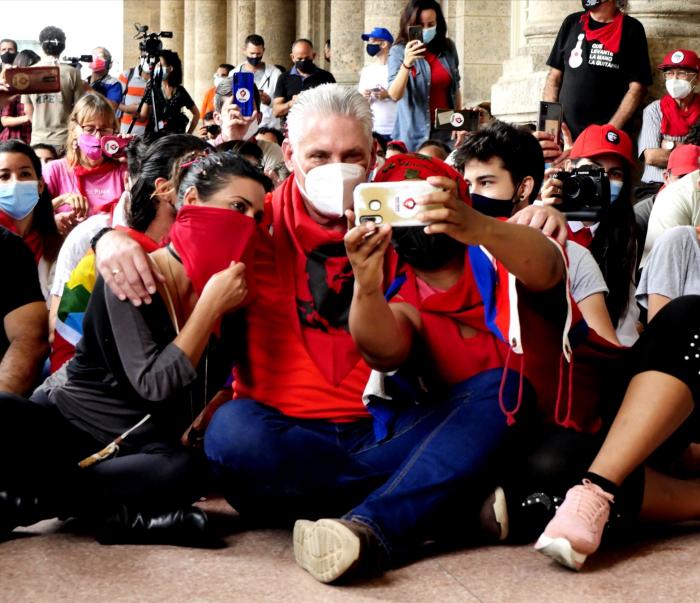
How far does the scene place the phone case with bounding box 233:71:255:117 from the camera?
6980 mm

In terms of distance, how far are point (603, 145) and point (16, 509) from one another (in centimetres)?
275

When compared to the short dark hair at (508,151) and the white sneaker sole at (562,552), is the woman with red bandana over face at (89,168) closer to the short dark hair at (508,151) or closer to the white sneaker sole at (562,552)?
the short dark hair at (508,151)

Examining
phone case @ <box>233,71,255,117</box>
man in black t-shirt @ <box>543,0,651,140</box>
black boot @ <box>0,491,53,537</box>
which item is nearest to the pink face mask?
phone case @ <box>233,71,255,117</box>

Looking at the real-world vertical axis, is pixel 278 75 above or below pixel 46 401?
above

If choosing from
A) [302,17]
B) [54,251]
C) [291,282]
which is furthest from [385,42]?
[302,17]

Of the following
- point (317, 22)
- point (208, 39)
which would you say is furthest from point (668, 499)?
point (208, 39)

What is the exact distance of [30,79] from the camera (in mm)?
6391

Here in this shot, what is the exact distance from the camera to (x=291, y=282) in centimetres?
367

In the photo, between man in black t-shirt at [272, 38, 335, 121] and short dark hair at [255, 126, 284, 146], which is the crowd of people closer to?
short dark hair at [255, 126, 284, 146]

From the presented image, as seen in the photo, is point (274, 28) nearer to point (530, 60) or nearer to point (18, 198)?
point (530, 60)

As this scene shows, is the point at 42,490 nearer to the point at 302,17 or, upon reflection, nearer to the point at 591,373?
the point at 591,373

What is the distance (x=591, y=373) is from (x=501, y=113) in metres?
5.41

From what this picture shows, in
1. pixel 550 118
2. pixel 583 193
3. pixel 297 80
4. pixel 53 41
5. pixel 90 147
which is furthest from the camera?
pixel 297 80

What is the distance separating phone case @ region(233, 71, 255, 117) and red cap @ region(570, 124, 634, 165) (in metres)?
2.21
